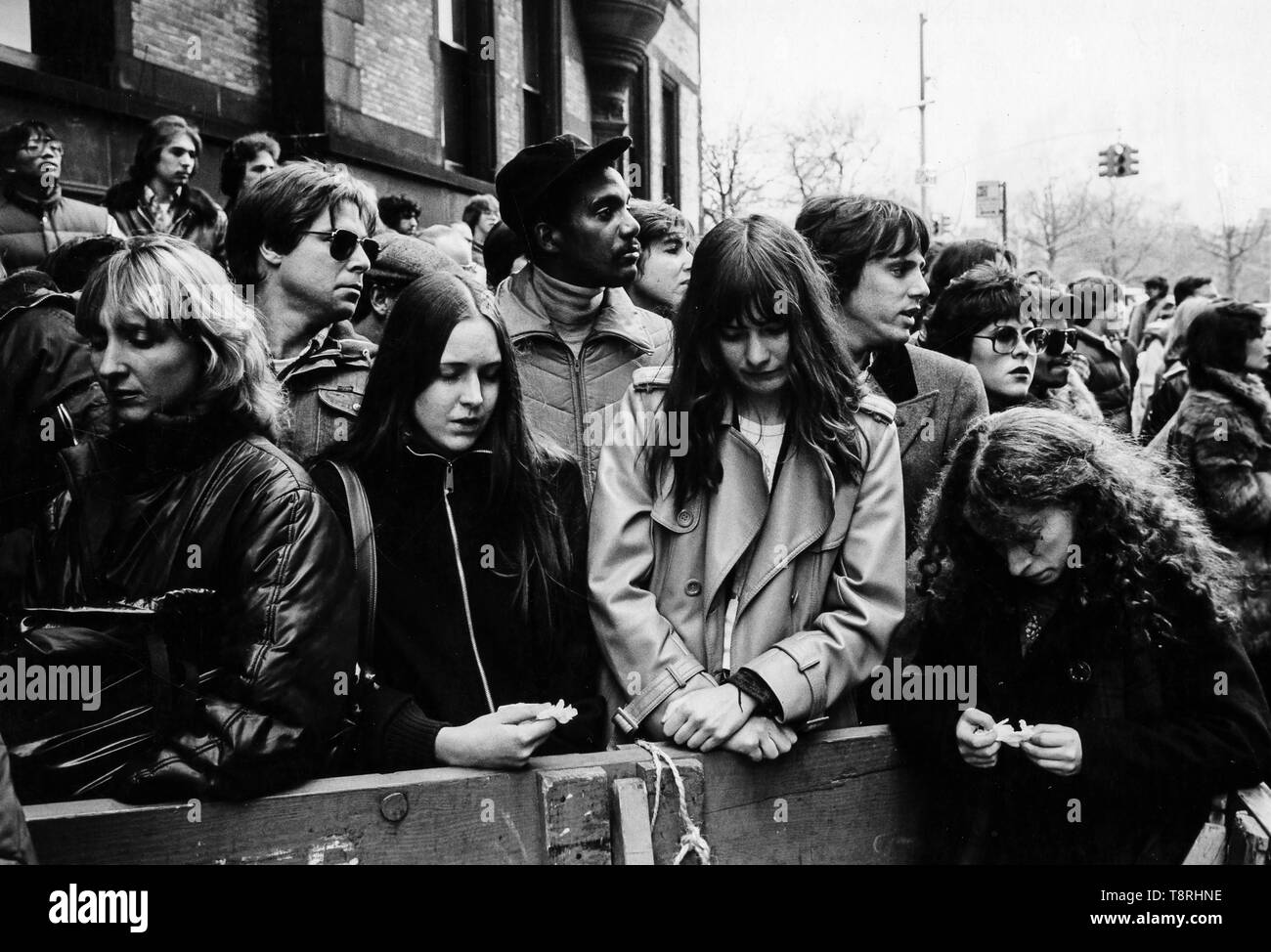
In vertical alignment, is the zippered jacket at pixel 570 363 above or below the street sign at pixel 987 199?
below

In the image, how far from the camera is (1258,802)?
2311 millimetres

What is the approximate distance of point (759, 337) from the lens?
2.58m

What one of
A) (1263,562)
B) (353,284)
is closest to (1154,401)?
(1263,562)

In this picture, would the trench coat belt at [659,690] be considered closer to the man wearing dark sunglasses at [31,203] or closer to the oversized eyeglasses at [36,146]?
the man wearing dark sunglasses at [31,203]

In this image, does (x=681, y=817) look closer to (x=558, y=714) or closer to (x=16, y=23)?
(x=558, y=714)

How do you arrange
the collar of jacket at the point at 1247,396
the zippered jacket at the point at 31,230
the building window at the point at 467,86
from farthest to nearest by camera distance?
the building window at the point at 467,86 < the collar of jacket at the point at 1247,396 < the zippered jacket at the point at 31,230

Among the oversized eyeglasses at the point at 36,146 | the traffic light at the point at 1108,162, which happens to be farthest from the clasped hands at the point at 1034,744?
the oversized eyeglasses at the point at 36,146

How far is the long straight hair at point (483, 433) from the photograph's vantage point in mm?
2559

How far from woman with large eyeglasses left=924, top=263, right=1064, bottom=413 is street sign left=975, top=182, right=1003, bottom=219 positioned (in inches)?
31.9

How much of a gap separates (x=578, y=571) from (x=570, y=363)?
903mm

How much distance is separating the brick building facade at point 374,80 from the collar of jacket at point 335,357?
1714 mm

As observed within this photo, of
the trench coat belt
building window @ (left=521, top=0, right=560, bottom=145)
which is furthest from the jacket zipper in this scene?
building window @ (left=521, top=0, right=560, bottom=145)
